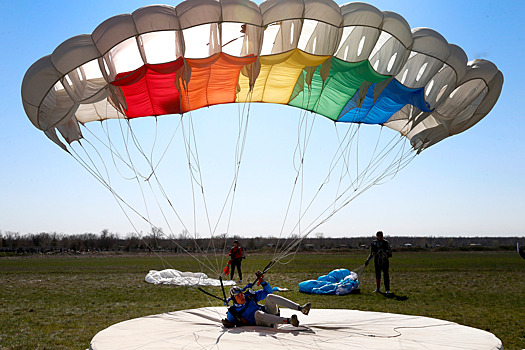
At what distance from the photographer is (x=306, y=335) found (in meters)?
4.78

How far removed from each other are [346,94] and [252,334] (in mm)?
3887

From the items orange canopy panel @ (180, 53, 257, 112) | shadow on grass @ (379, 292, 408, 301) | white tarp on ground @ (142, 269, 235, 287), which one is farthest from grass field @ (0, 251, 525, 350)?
orange canopy panel @ (180, 53, 257, 112)

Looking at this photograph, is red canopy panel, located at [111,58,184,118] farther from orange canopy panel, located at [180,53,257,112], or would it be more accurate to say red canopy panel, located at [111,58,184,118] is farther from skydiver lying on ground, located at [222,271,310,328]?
skydiver lying on ground, located at [222,271,310,328]

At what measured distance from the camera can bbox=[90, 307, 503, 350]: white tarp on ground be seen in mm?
4305

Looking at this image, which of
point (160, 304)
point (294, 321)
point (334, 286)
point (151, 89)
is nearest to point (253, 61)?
point (151, 89)

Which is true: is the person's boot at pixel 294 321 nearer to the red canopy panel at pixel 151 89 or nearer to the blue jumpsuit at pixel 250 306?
the blue jumpsuit at pixel 250 306

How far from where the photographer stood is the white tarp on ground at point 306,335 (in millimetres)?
4305

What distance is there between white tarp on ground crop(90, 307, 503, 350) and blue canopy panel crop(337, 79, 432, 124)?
2.88m

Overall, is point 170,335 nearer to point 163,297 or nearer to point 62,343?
point 62,343

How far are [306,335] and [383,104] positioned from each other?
3.94 m

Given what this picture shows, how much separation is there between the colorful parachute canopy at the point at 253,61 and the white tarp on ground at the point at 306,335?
2731 mm

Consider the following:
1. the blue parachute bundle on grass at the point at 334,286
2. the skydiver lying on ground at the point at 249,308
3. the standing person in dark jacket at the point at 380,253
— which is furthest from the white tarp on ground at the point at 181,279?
the skydiver lying on ground at the point at 249,308

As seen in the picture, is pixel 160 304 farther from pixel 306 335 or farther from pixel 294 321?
pixel 306 335

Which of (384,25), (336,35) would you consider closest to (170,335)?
(336,35)
